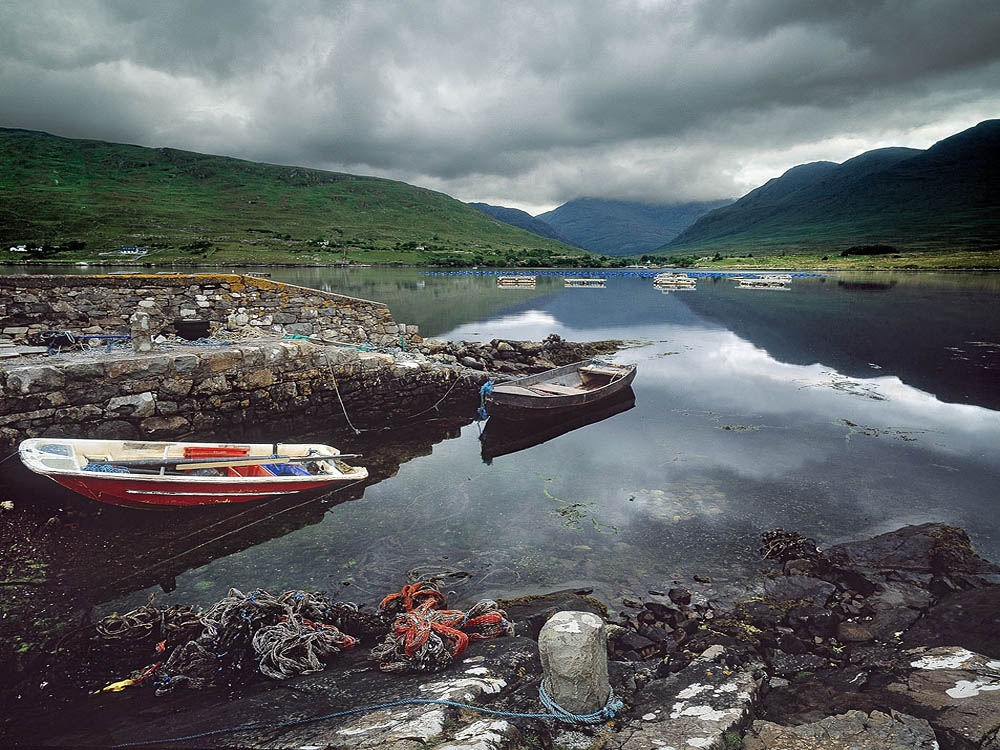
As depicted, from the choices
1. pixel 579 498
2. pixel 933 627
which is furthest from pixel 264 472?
pixel 933 627

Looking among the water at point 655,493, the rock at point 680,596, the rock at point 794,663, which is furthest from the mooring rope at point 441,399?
the rock at point 794,663

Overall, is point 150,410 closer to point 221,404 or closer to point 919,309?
point 221,404

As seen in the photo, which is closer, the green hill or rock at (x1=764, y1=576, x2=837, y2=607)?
rock at (x1=764, y1=576, x2=837, y2=607)

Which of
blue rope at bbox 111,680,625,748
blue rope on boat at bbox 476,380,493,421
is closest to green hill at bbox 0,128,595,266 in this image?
blue rope on boat at bbox 476,380,493,421

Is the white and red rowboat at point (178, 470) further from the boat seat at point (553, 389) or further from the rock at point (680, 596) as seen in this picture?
the boat seat at point (553, 389)

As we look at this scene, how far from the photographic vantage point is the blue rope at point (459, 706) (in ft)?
15.5

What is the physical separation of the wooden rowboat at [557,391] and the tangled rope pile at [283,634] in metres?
9.84

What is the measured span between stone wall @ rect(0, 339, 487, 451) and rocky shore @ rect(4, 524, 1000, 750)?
731 cm

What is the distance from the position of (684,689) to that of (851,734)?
4.96ft

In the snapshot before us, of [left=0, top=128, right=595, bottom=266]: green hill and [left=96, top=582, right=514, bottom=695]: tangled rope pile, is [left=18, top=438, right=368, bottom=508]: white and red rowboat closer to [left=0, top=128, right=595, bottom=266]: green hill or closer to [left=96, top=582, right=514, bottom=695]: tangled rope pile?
[left=96, top=582, right=514, bottom=695]: tangled rope pile

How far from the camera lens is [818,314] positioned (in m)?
50.3

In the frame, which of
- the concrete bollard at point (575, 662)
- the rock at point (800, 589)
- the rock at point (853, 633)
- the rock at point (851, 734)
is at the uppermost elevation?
the concrete bollard at point (575, 662)

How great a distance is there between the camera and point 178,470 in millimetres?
10305

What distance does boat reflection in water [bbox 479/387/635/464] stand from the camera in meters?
16.2
